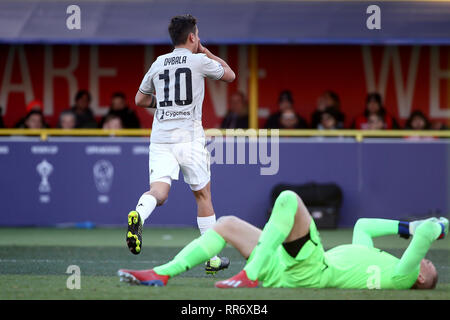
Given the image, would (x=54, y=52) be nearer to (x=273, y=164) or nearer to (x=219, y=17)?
(x=219, y=17)

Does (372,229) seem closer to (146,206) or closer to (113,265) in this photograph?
(146,206)

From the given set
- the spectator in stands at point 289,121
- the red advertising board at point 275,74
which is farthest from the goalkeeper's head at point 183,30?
the red advertising board at point 275,74

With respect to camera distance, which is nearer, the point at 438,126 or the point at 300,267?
the point at 300,267

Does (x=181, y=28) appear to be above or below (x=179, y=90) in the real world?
above

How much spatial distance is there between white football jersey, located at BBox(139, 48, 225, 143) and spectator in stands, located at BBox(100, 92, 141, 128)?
6.91m

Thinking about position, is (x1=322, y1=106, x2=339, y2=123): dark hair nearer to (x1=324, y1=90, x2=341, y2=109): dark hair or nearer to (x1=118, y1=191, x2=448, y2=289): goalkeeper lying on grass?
(x1=324, y1=90, x2=341, y2=109): dark hair

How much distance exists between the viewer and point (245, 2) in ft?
48.3

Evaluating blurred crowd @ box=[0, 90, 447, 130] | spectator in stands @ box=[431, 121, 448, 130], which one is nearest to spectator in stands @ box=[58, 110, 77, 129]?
blurred crowd @ box=[0, 90, 447, 130]

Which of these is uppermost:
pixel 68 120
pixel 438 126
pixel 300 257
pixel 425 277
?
pixel 68 120

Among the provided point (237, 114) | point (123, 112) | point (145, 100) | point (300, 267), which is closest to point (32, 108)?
point (123, 112)

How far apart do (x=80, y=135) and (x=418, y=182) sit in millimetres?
4967

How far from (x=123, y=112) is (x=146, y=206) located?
7.65 meters

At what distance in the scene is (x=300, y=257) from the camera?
6.05 metres

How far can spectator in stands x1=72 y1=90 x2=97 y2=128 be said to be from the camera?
14.8m
